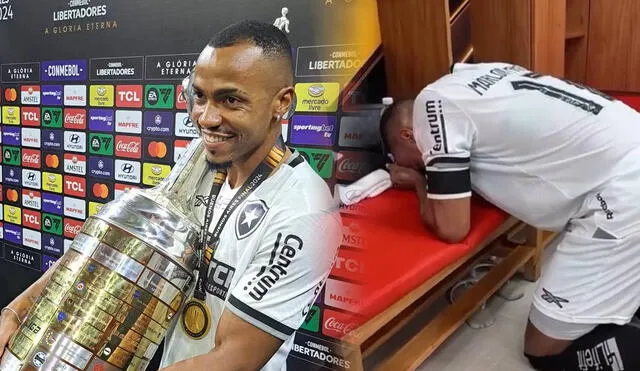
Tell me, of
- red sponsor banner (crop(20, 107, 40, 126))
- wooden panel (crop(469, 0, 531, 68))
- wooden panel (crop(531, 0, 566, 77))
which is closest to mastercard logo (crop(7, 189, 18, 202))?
red sponsor banner (crop(20, 107, 40, 126))

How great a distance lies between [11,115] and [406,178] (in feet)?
3.75

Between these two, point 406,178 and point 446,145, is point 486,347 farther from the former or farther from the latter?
point 446,145

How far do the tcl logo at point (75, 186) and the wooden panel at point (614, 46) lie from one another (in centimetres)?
282

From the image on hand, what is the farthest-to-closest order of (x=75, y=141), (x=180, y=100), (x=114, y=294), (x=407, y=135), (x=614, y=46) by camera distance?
(x=614, y=46)
(x=407, y=135)
(x=75, y=141)
(x=180, y=100)
(x=114, y=294)

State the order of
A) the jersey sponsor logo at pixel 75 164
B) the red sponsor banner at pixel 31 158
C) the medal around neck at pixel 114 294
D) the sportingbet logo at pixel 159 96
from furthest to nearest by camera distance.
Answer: the red sponsor banner at pixel 31 158, the jersey sponsor logo at pixel 75 164, the sportingbet logo at pixel 159 96, the medal around neck at pixel 114 294

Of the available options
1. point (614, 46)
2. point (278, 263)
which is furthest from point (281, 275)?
point (614, 46)

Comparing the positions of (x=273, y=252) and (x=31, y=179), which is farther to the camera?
(x=31, y=179)

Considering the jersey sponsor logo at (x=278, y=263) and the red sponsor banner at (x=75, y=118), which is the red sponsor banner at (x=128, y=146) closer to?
the red sponsor banner at (x=75, y=118)

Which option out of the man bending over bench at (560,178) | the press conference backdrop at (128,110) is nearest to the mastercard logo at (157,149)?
the press conference backdrop at (128,110)

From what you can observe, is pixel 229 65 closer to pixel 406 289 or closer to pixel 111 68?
pixel 111 68

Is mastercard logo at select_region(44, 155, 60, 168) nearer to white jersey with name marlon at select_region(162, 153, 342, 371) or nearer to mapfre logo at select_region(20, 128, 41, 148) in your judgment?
mapfre logo at select_region(20, 128, 41, 148)

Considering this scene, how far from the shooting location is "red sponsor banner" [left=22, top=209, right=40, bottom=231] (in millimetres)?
1555

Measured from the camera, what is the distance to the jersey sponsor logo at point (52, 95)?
140cm

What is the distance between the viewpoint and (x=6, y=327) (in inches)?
40.6
